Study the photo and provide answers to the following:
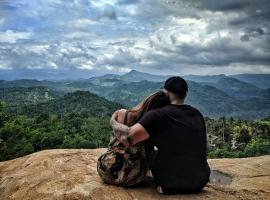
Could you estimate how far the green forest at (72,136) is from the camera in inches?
1804

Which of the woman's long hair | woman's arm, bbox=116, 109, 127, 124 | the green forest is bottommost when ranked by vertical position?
the green forest

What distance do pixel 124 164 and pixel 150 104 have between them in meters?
1.07

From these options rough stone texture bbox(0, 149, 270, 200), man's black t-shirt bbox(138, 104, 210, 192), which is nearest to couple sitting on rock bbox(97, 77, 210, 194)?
man's black t-shirt bbox(138, 104, 210, 192)

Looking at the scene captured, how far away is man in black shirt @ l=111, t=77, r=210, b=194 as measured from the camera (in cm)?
536

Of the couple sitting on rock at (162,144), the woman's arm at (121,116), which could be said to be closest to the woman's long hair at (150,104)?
the couple sitting on rock at (162,144)

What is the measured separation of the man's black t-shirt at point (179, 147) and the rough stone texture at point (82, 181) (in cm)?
24

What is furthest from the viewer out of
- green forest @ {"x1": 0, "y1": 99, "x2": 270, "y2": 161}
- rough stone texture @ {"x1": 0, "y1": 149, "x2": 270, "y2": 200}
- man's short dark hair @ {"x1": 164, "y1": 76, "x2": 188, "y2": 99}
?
green forest @ {"x1": 0, "y1": 99, "x2": 270, "y2": 161}

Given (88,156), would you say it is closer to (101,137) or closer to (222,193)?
(222,193)

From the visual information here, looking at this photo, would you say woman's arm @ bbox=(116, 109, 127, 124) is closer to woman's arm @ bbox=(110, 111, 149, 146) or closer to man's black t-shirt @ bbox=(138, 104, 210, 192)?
woman's arm @ bbox=(110, 111, 149, 146)

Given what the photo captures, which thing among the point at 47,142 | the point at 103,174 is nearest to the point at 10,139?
the point at 47,142

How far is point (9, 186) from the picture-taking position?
7.02m

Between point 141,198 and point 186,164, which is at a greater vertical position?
point 186,164

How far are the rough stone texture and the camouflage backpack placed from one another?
16 centimetres

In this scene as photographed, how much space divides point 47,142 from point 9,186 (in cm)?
5063
